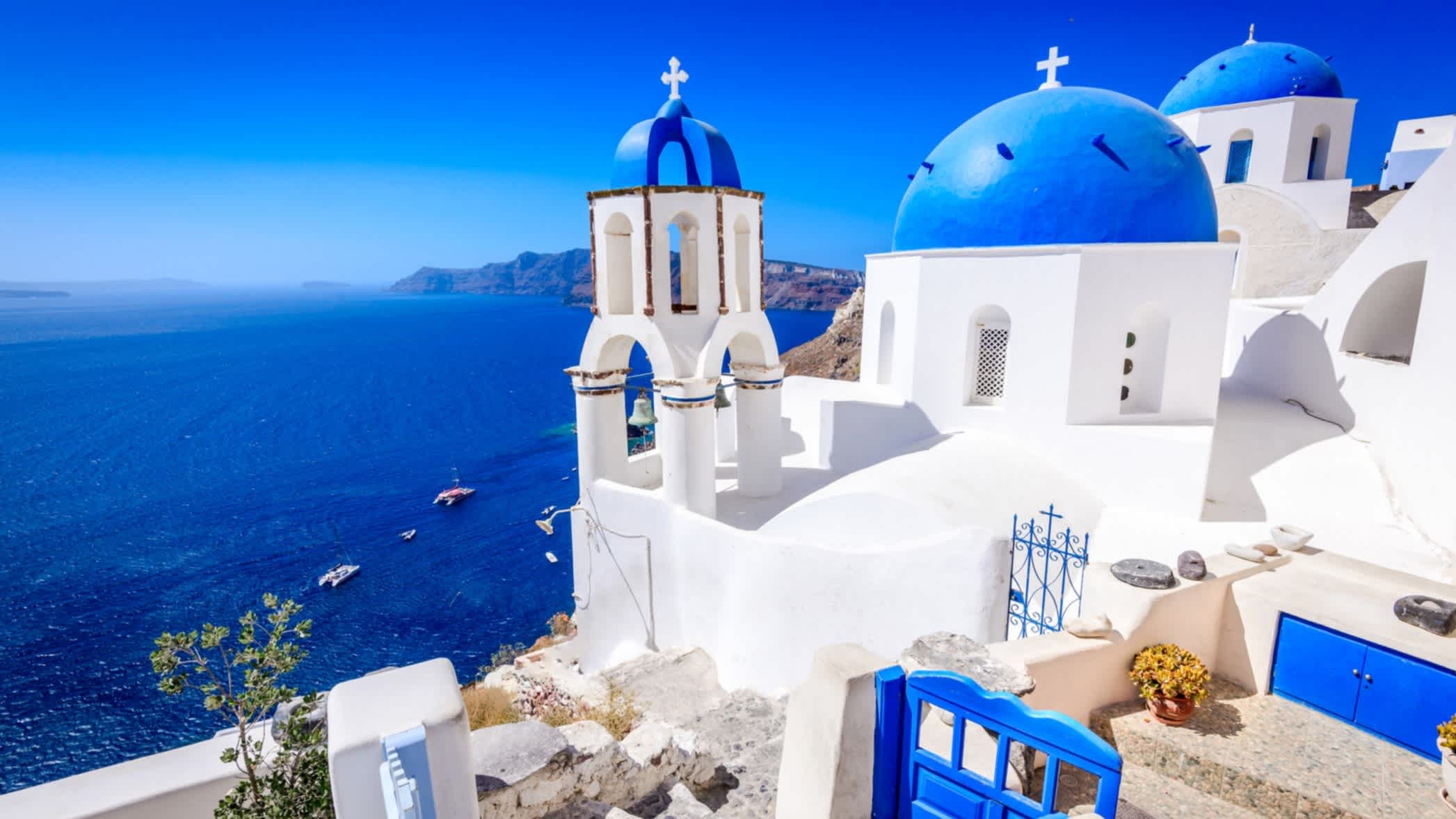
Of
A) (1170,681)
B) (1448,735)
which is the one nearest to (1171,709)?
(1170,681)

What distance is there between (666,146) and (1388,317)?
11337 mm

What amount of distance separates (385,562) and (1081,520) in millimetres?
29261

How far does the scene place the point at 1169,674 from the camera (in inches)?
196

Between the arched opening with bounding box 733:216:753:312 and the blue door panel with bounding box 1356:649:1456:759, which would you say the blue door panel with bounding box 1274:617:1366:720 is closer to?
the blue door panel with bounding box 1356:649:1456:759

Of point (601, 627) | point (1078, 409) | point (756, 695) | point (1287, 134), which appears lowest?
point (601, 627)

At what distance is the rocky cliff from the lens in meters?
51.0

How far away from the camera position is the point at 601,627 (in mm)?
11555

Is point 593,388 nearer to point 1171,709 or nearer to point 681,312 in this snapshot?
point 681,312

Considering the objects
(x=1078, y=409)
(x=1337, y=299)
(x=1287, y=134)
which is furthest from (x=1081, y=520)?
(x=1287, y=134)

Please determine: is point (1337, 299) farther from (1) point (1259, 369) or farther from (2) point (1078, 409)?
(2) point (1078, 409)

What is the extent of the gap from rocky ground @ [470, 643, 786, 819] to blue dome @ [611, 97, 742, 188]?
6986mm

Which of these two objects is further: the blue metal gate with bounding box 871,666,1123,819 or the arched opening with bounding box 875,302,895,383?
the arched opening with bounding box 875,302,895,383

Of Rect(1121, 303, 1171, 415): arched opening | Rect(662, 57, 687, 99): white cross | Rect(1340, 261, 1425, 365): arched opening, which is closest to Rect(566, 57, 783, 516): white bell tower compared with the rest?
Rect(662, 57, 687, 99): white cross

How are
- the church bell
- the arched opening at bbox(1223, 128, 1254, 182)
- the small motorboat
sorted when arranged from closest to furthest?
the church bell
the arched opening at bbox(1223, 128, 1254, 182)
the small motorboat
